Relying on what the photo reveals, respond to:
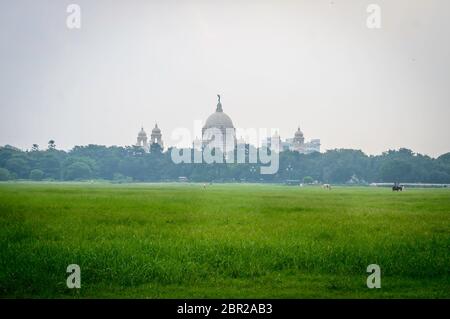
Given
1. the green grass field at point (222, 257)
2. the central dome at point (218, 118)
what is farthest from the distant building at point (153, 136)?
the green grass field at point (222, 257)

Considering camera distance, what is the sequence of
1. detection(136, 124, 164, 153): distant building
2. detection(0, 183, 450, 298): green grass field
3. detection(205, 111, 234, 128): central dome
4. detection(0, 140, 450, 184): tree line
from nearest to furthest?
1. detection(0, 183, 450, 298): green grass field
2. detection(136, 124, 164, 153): distant building
3. detection(205, 111, 234, 128): central dome
4. detection(0, 140, 450, 184): tree line

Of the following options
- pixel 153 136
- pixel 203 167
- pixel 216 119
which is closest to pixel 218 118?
pixel 216 119

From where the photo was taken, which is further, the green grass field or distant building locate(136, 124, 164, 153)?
distant building locate(136, 124, 164, 153)

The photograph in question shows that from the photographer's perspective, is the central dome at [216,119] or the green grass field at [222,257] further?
the central dome at [216,119]

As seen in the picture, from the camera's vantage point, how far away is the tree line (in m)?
31.9

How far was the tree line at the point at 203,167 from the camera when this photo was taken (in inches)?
1256

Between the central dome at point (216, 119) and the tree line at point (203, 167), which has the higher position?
the central dome at point (216, 119)

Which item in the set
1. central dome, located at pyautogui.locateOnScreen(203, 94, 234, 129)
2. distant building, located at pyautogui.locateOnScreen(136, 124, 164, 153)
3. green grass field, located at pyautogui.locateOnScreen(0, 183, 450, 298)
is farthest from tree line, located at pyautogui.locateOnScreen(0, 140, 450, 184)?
green grass field, located at pyautogui.locateOnScreen(0, 183, 450, 298)

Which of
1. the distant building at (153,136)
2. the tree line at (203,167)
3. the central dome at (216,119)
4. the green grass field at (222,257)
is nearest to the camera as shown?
the green grass field at (222,257)

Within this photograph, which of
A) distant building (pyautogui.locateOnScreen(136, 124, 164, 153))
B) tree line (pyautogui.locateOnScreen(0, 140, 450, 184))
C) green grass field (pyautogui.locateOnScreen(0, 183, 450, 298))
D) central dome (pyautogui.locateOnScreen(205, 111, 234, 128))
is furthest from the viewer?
tree line (pyautogui.locateOnScreen(0, 140, 450, 184))

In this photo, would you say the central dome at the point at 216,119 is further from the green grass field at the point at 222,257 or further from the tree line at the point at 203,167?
the green grass field at the point at 222,257

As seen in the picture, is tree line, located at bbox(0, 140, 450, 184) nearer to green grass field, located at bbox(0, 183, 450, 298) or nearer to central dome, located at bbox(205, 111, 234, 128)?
central dome, located at bbox(205, 111, 234, 128)

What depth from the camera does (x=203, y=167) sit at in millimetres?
75000

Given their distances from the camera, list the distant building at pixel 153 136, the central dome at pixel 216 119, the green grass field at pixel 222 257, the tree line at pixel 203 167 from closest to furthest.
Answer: the green grass field at pixel 222 257 < the distant building at pixel 153 136 < the central dome at pixel 216 119 < the tree line at pixel 203 167
